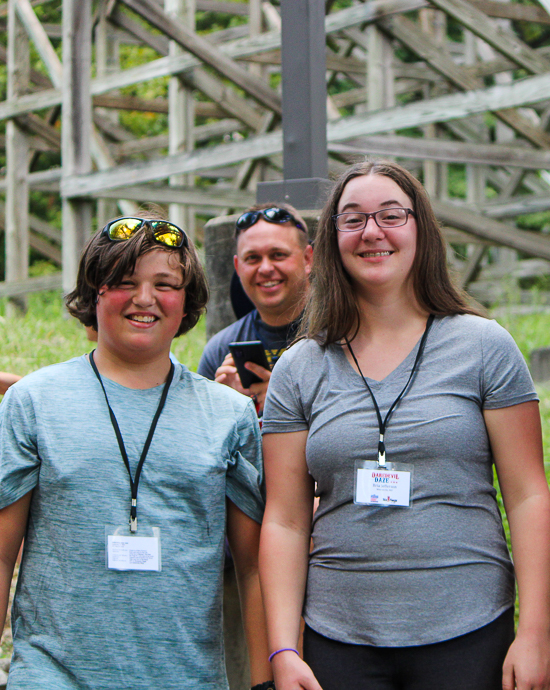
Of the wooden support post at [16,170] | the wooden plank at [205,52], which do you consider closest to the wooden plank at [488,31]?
the wooden plank at [205,52]

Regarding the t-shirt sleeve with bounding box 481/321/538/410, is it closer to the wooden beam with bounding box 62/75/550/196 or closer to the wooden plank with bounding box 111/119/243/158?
the wooden beam with bounding box 62/75/550/196

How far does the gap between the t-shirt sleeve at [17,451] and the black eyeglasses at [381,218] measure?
86cm

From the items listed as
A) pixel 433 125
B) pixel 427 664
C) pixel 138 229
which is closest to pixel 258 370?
pixel 138 229

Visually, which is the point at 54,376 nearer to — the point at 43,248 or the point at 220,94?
the point at 220,94

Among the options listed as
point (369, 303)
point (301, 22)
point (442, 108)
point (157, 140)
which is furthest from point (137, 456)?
point (157, 140)

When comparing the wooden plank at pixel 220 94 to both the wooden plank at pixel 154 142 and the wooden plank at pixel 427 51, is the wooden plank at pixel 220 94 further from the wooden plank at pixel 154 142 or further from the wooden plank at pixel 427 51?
the wooden plank at pixel 154 142

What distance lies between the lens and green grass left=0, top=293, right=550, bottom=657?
535 centimetres

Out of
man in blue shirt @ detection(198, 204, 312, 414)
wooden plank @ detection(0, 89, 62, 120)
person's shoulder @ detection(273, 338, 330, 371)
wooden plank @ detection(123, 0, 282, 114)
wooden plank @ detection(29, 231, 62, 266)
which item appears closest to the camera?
person's shoulder @ detection(273, 338, 330, 371)

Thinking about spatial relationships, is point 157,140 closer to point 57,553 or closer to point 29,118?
point 29,118

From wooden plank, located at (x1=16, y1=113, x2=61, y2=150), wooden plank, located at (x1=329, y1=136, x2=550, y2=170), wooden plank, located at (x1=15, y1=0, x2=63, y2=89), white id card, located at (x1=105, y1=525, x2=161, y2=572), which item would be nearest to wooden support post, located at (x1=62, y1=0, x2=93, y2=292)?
wooden plank, located at (x1=15, y1=0, x2=63, y2=89)

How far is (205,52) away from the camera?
6.45 metres

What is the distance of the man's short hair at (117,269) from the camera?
1.87 metres

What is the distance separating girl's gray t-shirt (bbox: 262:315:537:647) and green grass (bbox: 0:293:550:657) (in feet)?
8.13

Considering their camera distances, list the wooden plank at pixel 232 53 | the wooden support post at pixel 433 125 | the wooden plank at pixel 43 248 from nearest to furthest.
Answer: the wooden plank at pixel 232 53, the wooden support post at pixel 433 125, the wooden plank at pixel 43 248
